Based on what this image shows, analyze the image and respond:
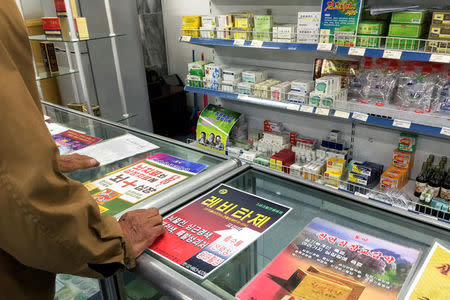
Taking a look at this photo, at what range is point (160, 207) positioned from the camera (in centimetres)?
121

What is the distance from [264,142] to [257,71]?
2.25ft

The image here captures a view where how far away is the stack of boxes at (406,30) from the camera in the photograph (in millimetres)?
2283

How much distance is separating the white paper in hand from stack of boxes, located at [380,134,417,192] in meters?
1.89

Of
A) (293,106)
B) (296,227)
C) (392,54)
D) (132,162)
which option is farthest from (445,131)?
(132,162)

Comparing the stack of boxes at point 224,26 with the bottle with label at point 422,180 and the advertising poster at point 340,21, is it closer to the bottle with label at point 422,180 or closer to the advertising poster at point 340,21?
the advertising poster at point 340,21

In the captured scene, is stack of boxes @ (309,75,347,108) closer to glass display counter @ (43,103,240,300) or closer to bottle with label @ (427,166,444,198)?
bottle with label @ (427,166,444,198)

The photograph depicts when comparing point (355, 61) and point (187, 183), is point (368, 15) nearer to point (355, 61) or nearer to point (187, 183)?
point (355, 61)

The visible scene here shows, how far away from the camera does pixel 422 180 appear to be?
8.59 feet

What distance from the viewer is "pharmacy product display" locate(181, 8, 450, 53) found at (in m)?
2.25

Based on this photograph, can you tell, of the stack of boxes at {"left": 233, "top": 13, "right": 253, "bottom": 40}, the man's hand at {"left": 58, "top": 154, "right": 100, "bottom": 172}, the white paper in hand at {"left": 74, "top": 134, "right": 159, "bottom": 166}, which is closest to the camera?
the man's hand at {"left": 58, "top": 154, "right": 100, "bottom": 172}

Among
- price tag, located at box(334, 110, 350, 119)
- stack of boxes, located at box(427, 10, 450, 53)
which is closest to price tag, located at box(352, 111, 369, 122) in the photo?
price tag, located at box(334, 110, 350, 119)

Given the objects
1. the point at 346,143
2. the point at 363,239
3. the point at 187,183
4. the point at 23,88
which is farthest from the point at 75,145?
the point at 346,143

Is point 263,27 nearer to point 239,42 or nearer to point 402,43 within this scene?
point 239,42

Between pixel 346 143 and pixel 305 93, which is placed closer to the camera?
pixel 305 93
